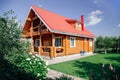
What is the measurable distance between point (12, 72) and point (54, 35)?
11.7 m

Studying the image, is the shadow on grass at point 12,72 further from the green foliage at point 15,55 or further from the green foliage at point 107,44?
the green foliage at point 107,44

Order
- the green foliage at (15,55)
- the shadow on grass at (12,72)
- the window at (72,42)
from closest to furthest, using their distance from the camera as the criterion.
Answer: the shadow on grass at (12,72)
the green foliage at (15,55)
the window at (72,42)

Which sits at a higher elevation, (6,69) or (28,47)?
(28,47)

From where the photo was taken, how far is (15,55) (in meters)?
6.15

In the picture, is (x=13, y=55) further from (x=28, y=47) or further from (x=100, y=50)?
(x=100, y=50)

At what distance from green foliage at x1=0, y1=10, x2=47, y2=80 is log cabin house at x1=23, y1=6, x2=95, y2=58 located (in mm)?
7987

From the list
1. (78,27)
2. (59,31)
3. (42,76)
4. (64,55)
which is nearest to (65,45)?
(64,55)

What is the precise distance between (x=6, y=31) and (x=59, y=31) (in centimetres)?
941

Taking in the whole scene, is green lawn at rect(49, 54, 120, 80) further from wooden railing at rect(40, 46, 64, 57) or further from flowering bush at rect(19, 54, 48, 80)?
wooden railing at rect(40, 46, 64, 57)

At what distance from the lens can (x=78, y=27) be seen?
2155 centimetres

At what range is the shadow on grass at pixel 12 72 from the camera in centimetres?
436

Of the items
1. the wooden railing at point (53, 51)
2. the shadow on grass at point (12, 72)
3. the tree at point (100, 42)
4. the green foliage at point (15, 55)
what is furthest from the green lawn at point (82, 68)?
the tree at point (100, 42)

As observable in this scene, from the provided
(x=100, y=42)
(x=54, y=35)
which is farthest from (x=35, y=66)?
(x=100, y=42)

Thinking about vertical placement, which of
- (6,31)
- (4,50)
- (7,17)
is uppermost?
(7,17)
